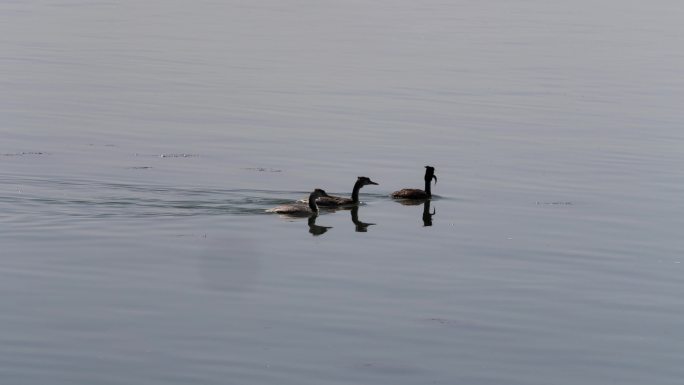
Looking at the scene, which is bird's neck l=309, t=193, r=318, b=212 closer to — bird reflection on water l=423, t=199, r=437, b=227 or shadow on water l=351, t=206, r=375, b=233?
shadow on water l=351, t=206, r=375, b=233

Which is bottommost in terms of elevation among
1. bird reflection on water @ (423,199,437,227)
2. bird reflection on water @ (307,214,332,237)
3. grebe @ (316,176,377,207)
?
bird reflection on water @ (307,214,332,237)

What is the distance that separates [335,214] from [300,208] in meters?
1.09

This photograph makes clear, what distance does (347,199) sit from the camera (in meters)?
23.7

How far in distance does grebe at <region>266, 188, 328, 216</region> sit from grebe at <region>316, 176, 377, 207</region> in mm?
355

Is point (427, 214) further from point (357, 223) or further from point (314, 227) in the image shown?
point (314, 227)

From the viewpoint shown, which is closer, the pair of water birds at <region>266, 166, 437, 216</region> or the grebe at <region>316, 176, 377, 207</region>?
the pair of water birds at <region>266, 166, 437, 216</region>

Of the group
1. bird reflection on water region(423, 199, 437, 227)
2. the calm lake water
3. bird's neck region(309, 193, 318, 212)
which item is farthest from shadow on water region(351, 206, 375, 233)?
bird reflection on water region(423, 199, 437, 227)

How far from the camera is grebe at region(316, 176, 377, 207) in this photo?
2327 cm

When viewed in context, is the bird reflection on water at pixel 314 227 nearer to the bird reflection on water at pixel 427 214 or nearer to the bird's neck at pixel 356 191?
the bird's neck at pixel 356 191

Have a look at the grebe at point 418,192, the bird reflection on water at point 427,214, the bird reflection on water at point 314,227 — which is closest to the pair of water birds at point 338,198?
the grebe at point 418,192

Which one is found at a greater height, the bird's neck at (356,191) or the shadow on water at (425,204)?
the bird's neck at (356,191)

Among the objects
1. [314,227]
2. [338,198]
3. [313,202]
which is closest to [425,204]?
[338,198]

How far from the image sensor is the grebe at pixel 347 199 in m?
23.3

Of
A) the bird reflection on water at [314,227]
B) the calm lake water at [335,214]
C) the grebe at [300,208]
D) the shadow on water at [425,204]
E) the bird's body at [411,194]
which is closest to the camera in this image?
the calm lake water at [335,214]
